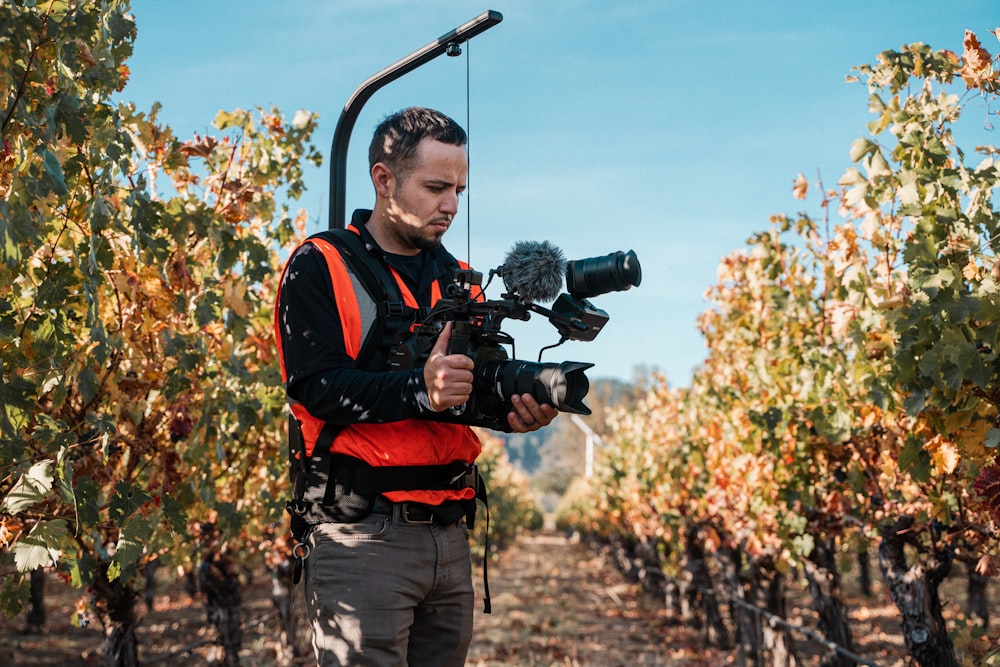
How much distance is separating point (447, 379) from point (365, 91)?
2.61 m

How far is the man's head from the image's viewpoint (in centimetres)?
274

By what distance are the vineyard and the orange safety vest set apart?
→ 838mm

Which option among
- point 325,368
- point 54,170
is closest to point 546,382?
point 325,368

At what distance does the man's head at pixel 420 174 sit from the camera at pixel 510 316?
0.32 meters

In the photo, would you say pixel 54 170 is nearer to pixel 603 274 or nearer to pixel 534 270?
pixel 534 270

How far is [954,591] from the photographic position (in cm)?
1950

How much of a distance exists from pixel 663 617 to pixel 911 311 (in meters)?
14.3

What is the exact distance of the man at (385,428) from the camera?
236 cm

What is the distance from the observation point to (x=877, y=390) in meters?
5.09

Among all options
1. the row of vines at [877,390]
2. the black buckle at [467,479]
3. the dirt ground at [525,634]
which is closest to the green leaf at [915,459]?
the row of vines at [877,390]

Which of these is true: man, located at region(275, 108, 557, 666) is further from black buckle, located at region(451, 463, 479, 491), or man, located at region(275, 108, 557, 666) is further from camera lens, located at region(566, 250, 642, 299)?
camera lens, located at region(566, 250, 642, 299)

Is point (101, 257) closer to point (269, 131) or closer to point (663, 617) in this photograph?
point (269, 131)

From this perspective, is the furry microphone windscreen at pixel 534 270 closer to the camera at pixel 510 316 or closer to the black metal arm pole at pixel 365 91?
the camera at pixel 510 316

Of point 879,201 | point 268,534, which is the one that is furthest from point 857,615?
point 879,201
